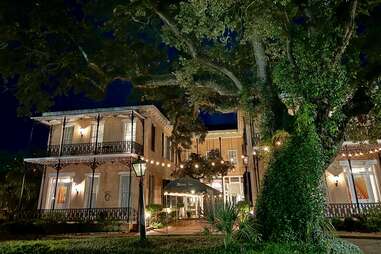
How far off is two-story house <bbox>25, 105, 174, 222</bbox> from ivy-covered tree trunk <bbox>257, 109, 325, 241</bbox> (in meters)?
9.90

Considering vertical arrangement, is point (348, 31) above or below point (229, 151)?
below

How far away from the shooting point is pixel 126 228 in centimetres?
1379

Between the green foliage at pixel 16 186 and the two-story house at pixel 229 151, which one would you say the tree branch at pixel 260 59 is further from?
the green foliage at pixel 16 186

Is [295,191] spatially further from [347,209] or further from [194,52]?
[347,209]

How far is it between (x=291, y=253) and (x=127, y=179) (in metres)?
12.5

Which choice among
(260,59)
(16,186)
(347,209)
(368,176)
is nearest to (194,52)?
(260,59)

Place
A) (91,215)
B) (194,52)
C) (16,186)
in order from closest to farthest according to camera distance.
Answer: (194,52) < (91,215) < (16,186)

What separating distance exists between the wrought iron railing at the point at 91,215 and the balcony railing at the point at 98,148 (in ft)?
11.2

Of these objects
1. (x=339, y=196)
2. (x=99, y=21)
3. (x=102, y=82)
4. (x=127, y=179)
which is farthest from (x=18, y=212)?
(x=339, y=196)

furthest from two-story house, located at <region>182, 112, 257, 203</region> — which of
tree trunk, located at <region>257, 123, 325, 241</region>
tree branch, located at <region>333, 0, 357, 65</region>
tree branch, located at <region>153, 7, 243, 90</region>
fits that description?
tree branch, located at <region>333, 0, 357, 65</region>

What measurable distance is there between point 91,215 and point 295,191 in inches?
480

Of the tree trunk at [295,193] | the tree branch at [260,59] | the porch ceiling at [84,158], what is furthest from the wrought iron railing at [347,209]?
the porch ceiling at [84,158]

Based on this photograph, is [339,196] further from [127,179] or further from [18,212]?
[18,212]

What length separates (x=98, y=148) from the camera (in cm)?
1616
